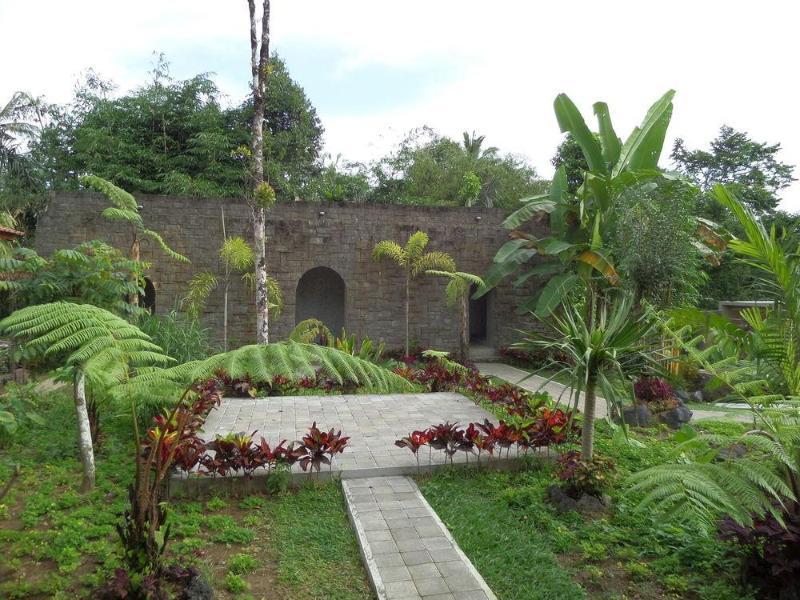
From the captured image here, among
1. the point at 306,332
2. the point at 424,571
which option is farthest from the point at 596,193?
the point at 424,571

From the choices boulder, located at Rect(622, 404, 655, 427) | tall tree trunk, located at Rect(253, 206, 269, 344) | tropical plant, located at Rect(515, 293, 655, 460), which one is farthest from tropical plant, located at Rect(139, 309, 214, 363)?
boulder, located at Rect(622, 404, 655, 427)

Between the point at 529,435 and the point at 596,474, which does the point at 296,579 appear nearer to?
the point at 596,474

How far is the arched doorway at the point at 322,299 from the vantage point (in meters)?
13.9

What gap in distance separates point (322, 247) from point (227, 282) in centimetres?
217

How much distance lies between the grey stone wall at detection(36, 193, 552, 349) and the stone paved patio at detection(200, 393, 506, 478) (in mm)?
4390

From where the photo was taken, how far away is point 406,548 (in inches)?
137

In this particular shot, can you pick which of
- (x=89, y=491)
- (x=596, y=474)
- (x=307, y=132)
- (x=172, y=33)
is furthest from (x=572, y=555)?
(x=307, y=132)

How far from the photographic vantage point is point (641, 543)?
363 centimetres

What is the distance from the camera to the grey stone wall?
36.7 ft

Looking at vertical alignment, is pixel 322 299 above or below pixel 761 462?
above

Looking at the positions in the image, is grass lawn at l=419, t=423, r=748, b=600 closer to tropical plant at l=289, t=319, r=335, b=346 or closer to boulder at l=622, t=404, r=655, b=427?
boulder at l=622, t=404, r=655, b=427

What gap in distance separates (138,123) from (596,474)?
18417 millimetres

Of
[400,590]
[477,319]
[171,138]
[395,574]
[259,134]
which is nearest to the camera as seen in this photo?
[400,590]

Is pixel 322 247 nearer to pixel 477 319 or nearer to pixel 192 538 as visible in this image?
pixel 477 319
